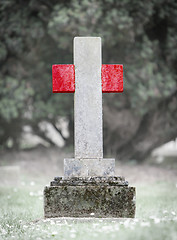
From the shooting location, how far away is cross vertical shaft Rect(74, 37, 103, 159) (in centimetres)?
507

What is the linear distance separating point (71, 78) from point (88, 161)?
1.21 m

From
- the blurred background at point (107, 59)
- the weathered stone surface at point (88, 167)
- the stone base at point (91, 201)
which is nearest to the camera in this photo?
the stone base at point (91, 201)

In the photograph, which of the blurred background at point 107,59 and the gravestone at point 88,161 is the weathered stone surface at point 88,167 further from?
the blurred background at point 107,59

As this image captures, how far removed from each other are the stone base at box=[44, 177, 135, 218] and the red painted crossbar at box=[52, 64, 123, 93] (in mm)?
1431

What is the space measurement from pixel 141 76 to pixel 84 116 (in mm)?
5894

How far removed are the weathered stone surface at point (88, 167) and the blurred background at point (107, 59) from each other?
559 centimetres

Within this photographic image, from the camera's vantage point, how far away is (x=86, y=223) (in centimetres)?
442

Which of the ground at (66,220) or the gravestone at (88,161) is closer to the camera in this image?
the ground at (66,220)

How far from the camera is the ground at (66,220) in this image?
3.84 m

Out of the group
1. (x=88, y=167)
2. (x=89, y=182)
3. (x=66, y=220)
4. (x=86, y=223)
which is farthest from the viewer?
(x=88, y=167)

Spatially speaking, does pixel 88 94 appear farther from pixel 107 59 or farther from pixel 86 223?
pixel 107 59

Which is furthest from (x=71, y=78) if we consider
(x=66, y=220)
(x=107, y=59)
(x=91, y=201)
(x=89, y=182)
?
(x=107, y=59)

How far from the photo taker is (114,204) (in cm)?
463

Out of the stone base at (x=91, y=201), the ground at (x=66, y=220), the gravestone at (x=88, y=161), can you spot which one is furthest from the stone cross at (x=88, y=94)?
the ground at (x=66, y=220)
